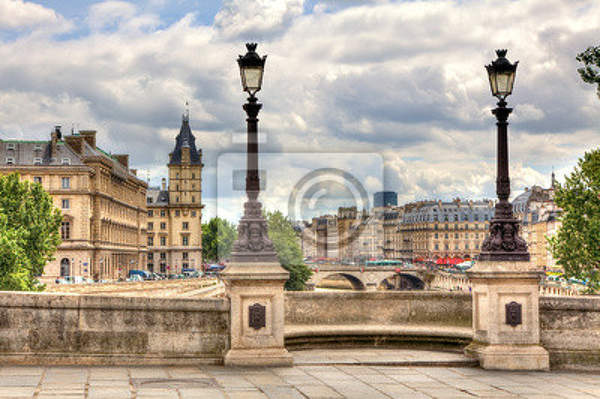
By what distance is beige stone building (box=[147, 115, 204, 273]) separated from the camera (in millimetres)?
165250

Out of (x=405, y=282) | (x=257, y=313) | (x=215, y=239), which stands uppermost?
(x=215, y=239)

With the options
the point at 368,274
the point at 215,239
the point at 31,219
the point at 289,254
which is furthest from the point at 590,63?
the point at 215,239

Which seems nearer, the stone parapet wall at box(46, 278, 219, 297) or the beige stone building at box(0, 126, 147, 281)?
the stone parapet wall at box(46, 278, 219, 297)

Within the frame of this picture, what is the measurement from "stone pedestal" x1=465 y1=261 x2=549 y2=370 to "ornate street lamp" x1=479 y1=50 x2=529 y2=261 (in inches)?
9.0

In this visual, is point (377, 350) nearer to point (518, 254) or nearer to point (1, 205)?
point (518, 254)

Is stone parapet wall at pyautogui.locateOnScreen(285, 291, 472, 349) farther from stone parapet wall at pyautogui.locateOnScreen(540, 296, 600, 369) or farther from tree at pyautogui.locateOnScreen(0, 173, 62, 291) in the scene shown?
tree at pyautogui.locateOnScreen(0, 173, 62, 291)

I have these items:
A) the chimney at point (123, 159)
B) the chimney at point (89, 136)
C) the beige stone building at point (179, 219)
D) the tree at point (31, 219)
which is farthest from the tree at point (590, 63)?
the beige stone building at point (179, 219)

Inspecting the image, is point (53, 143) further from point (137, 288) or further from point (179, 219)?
point (179, 219)

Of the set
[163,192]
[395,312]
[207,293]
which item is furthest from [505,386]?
[163,192]

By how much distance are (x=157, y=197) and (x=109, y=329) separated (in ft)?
538

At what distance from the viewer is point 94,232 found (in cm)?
10594

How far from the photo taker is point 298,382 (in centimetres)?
1198

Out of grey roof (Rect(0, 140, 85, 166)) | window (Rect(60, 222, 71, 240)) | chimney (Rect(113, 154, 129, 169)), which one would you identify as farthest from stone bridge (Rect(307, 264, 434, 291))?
grey roof (Rect(0, 140, 85, 166))

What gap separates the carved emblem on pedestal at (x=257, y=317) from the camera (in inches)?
536
